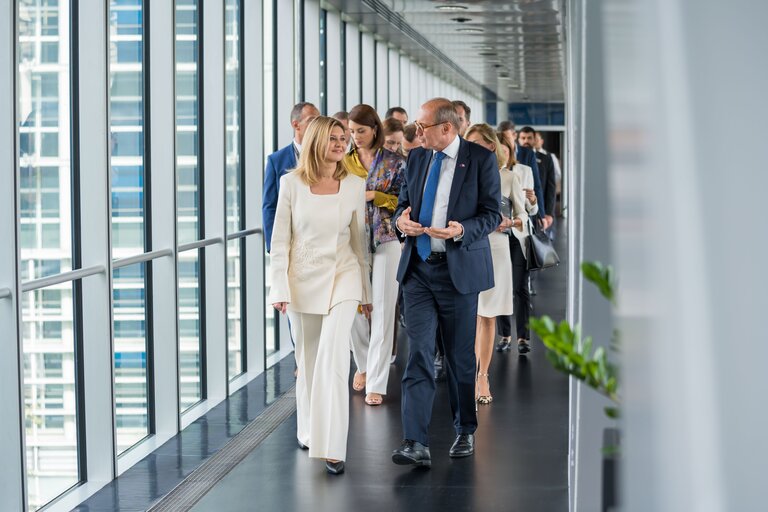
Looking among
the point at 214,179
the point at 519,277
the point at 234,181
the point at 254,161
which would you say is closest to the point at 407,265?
the point at 214,179

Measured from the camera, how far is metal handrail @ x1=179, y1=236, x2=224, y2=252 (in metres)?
6.96

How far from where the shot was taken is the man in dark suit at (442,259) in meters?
5.02

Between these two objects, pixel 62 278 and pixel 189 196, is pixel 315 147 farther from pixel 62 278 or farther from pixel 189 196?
pixel 189 196

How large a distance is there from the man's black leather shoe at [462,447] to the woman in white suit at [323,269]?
0.61 m

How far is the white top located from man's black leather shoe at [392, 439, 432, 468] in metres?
0.97

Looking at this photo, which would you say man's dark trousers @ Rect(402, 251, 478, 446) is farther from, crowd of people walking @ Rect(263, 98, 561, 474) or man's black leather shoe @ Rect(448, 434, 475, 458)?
man's black leather shoe @ Rect(448, 434, 475, 458)

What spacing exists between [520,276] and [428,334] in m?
3.25

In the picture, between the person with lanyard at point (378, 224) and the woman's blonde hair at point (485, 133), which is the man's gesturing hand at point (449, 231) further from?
the woman's blonde hair at point (485, 133)

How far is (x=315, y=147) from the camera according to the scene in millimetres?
5113

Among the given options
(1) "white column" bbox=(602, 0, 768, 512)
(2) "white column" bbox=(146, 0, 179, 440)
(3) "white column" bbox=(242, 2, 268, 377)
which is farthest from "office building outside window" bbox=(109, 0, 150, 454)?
(1) "white column" bbox=(602, 0, 768, 512)

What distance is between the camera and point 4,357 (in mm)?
4336

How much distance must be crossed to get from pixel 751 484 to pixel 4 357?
168 inches

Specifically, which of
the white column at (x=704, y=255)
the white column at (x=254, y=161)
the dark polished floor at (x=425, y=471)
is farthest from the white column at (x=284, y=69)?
the white column at (x=704, y=255)

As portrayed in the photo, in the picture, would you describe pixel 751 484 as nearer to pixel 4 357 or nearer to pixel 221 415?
pixel 4 357
